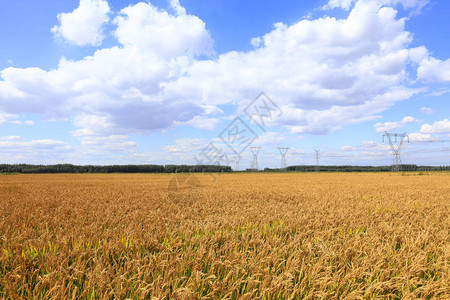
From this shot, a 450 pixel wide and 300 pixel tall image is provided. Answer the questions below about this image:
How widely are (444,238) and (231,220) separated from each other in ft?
13.4

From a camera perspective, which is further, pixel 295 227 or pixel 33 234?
pixel 295 227

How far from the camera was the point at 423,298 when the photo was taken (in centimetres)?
271

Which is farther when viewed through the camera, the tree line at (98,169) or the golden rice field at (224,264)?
the tree line at (98,169)

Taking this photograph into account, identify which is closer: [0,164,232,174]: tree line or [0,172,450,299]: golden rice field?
[0,172,450,299]: golden rice field

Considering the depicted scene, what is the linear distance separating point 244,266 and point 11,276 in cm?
261

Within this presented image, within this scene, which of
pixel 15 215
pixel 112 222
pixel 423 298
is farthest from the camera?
pixel 15 215

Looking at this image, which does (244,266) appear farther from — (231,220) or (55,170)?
(55,170)

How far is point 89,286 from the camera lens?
259cm

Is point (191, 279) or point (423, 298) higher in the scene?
point (191, 279)

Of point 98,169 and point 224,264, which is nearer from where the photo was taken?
point 224,264

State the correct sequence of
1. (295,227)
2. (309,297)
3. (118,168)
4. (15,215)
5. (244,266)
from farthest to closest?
(118,168) < (15,215) < (295,227) < (244,266) < (309,297)

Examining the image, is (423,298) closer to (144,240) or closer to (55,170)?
(144,240)

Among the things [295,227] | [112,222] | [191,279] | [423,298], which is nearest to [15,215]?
[112,222]

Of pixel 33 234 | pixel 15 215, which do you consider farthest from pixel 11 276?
pixel 15 215
